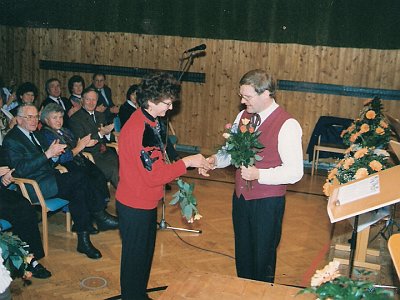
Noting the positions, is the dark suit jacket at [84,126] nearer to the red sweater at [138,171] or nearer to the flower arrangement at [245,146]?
the red sweater at [138,171]

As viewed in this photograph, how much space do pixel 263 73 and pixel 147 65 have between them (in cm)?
638

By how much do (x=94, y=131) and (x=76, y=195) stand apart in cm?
127

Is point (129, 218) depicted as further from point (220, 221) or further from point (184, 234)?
point (220, 221)

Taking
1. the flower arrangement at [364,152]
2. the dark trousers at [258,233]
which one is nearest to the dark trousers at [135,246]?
the dark trousers at [258,233]

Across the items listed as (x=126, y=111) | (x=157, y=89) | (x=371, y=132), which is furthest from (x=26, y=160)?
(x=371, y=132)

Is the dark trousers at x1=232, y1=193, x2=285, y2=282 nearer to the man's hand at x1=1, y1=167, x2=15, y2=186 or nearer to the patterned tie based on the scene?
the man's hand at x1=1, y1=167, x2=15, y2=186

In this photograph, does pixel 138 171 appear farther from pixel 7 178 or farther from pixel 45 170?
pixel 45 170

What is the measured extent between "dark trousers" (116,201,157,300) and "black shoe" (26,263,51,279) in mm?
1166

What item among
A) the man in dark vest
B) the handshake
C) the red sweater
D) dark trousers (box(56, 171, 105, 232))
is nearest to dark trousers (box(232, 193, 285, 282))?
the man in dark vest

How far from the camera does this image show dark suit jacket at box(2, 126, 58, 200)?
15.6 ft

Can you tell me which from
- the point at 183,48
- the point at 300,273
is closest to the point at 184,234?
the point at 300,273

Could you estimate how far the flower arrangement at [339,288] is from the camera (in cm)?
198

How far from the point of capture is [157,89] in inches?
130

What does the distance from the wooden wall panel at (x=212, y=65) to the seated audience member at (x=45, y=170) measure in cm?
434
